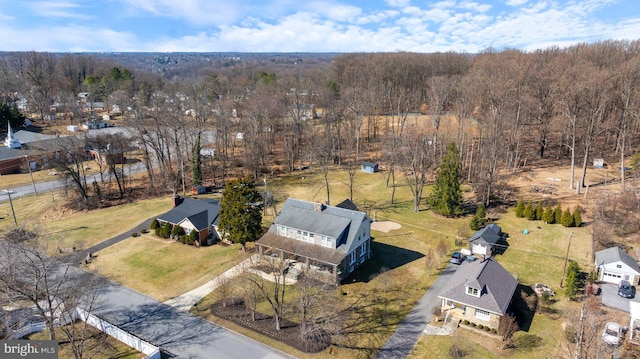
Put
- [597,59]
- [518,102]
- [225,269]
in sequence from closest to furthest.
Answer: [225,269]
[518,102]
[597,59]

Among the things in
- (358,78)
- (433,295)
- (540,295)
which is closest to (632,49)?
(358,78)

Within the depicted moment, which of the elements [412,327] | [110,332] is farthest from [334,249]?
[110,332]

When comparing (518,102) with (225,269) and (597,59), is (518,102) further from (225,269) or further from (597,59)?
(225,269)

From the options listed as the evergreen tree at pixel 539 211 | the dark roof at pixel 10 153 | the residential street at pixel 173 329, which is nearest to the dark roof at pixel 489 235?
the evergreen tree at pixel 539 211

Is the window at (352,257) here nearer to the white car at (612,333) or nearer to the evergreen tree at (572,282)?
the evergreen tree at (572,282)

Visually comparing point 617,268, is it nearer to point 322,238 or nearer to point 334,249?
point 334,249
